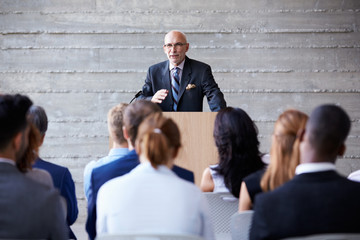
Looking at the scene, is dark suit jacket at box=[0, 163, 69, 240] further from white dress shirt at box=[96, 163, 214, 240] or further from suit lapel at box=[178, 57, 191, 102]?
suit lapel at box=[178, 57, 191, 102]

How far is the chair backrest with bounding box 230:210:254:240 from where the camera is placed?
5.93ft

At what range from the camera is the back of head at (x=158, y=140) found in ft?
5.76

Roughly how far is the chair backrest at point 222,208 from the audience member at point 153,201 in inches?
16.8

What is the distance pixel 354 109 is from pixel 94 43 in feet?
9.25

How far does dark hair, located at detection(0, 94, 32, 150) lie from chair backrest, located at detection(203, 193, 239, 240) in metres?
0.82

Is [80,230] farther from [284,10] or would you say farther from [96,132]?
[284,10]

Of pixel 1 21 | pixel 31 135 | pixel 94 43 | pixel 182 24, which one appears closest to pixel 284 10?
pixel 182 24

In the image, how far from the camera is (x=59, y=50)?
18.4 ft

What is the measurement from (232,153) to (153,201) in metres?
0.77

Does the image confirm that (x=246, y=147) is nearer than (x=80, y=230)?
Yes

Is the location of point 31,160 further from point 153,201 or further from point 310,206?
point 310,206

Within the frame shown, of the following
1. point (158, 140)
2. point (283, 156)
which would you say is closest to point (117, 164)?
point (158, 140)

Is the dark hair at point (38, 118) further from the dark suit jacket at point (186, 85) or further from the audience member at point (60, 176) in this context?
the dark suit jacket at point (186, 85)

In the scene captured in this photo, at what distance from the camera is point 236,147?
2.40 metres
